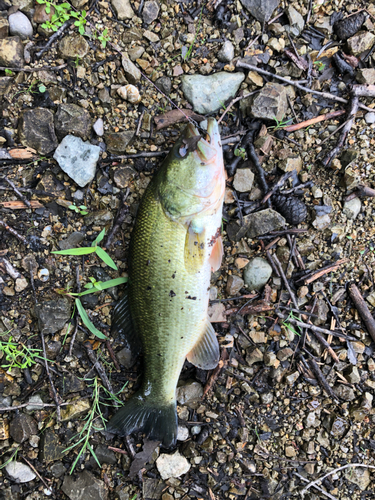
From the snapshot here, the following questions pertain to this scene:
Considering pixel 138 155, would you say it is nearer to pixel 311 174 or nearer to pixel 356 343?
pixel 311 174

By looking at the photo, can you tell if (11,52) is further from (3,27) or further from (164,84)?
(164,84)

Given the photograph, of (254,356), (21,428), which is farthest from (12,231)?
(254,356)

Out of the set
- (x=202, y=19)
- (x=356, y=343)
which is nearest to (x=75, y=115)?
(x=202, y=19)

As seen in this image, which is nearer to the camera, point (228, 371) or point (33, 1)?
point (33, 1)

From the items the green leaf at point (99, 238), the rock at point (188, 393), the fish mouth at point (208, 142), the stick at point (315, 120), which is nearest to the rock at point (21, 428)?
the rock at point (188, 393)

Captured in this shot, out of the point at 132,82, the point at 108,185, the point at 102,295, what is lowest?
the point at 102,295

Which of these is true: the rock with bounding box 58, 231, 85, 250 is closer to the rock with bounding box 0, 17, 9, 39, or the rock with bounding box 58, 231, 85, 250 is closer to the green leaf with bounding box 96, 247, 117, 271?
the green leaf with bounding box 96, 247, 117, 271
